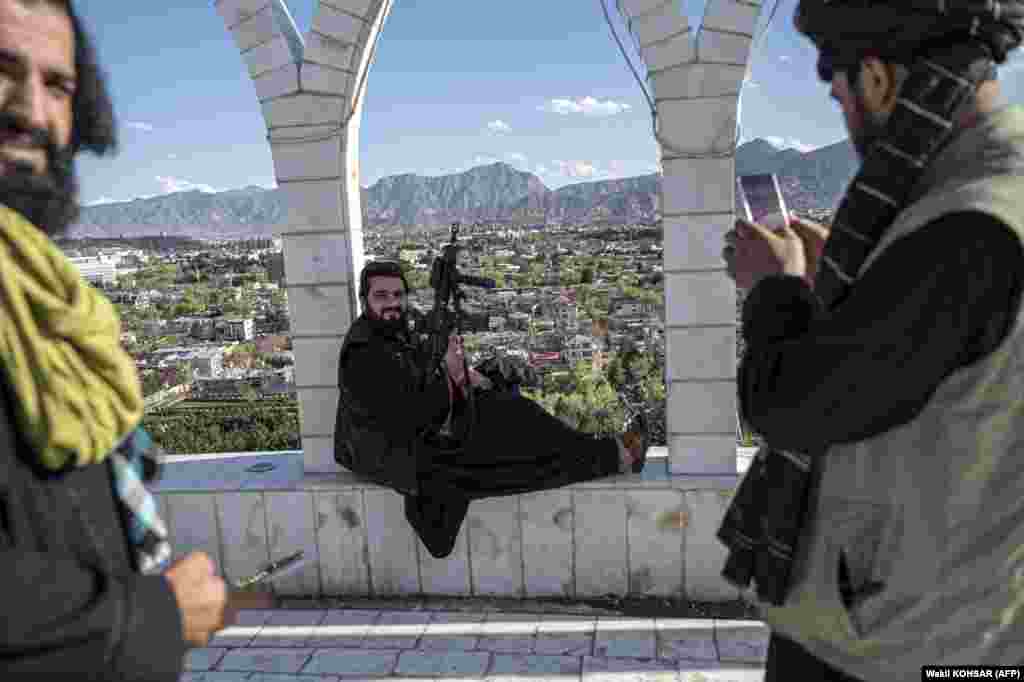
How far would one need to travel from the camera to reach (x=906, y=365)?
97 cm

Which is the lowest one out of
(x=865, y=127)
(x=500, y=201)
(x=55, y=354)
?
(x=55, y=354)

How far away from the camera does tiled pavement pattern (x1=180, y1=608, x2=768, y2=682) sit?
3.03 meters

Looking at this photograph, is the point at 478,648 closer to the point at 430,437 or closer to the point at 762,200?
the point at 430,437

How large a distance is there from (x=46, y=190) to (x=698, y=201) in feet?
9.16

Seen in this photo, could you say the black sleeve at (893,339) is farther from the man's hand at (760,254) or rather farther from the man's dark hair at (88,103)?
the man's dark hair at (88,103)

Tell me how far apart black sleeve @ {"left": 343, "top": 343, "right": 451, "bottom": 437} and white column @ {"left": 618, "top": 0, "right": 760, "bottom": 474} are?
1.19 m

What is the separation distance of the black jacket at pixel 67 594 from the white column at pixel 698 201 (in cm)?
281

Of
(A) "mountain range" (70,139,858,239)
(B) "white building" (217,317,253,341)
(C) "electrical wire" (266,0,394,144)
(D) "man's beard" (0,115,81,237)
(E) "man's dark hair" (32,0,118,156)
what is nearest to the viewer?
(D) "man's beard" (0,115,81,237)

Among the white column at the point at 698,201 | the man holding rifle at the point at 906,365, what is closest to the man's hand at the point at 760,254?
the man holding rifle at the point at 906,365

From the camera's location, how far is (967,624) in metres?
1.08

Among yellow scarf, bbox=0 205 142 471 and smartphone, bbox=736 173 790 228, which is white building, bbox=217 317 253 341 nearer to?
smartphone, bbox=736 173 790 228

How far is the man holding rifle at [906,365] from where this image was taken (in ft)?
3.14

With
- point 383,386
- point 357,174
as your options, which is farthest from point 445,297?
point 357,174

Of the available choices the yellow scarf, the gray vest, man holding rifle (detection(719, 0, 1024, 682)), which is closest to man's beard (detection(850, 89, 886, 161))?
man holding rifle (detection(719, 0, 1024, 682))
